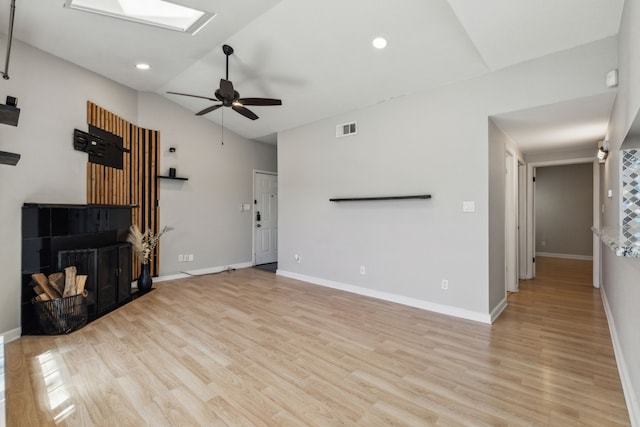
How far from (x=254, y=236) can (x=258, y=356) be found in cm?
434

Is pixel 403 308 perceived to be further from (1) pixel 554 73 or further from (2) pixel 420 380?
(1) pixel 554 73

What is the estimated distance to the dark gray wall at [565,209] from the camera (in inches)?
285

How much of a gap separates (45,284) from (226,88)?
110 inches

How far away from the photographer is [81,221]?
11.6ft

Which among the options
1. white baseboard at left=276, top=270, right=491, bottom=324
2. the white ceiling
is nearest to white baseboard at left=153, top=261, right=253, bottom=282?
white baseboard at left=276, top=270, right=491, bottom=324

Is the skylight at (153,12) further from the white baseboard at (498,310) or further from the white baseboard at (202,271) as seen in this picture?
the white baseboard at (498,310)

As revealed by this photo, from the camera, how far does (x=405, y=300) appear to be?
3.94 m

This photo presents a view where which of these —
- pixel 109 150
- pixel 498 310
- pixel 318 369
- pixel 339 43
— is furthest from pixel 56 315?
pixel 498 310

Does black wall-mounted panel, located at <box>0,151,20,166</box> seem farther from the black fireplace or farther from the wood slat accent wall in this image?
the wood slat accent wall

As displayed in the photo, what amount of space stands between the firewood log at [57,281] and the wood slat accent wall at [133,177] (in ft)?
3.63

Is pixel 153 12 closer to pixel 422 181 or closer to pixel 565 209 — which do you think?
pixel 422 181

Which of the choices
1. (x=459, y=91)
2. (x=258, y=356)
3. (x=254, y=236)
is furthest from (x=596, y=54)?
(x=254, y=236)

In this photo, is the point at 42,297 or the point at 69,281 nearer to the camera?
the point at 42,297

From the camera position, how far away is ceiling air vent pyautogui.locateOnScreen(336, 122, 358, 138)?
4508mm
